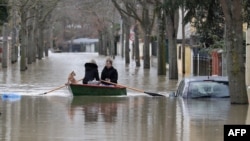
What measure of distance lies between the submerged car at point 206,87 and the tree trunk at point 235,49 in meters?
1.30

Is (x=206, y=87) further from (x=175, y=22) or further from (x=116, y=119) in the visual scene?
(x=175, y=22)

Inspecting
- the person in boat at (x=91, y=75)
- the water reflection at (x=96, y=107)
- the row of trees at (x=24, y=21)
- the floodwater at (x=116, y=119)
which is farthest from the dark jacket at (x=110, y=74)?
the row of trees at (x=24, y=21)

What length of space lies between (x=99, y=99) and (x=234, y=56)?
Result: 5268 millimetres

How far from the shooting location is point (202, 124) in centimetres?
1430

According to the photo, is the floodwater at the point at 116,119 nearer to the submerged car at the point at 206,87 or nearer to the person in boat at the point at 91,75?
the submerged car at the point at 206,87

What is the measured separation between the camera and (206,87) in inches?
787

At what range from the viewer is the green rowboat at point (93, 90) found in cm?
2284

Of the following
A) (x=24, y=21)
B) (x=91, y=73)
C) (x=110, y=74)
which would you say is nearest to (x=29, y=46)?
(x=24, y=21)

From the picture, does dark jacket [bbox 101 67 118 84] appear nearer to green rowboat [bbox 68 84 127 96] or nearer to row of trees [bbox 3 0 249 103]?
green rowboat [bbox 68 84 127 96]

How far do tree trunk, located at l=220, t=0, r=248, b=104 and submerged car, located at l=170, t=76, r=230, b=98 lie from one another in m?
1.30

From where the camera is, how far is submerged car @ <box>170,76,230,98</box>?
1984 centimetres

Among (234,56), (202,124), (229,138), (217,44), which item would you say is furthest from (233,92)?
(217,44)

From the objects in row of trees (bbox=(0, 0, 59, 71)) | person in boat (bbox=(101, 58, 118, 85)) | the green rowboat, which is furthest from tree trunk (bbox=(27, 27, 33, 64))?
the green rowboat

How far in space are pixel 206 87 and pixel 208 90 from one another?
0.36 feet
